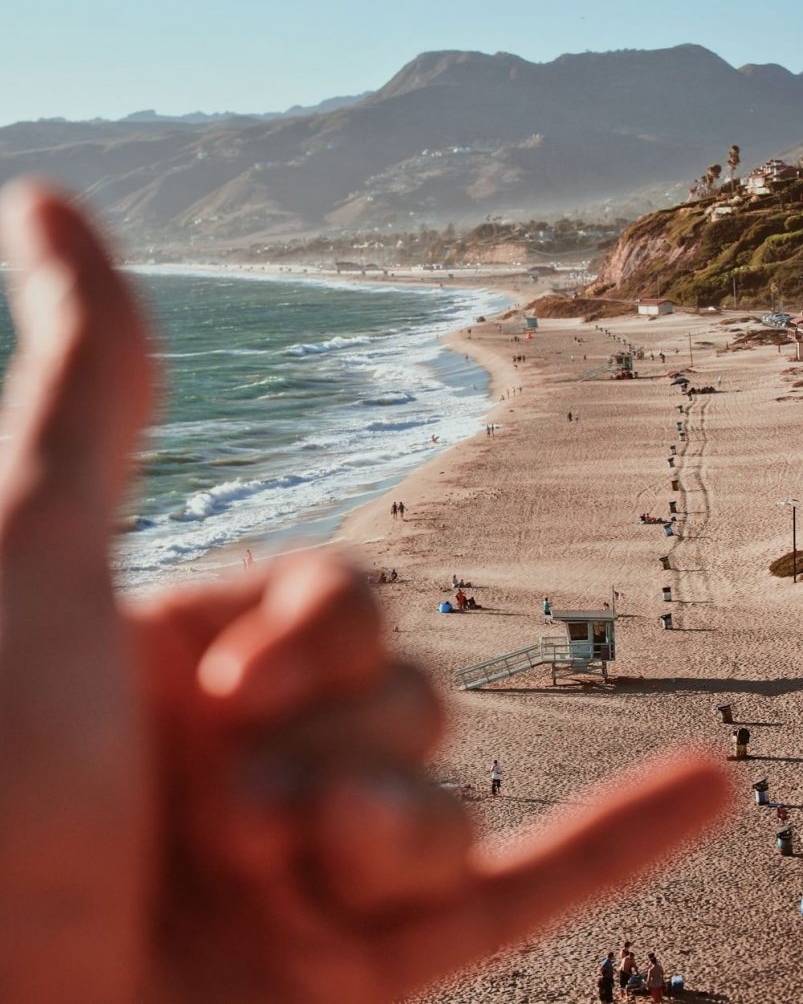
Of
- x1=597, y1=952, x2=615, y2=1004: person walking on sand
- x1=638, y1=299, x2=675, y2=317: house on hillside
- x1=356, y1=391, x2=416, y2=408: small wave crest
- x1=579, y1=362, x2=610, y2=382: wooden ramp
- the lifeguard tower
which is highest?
x1=638, y1=299, x2=675, y2=317: house on hillside

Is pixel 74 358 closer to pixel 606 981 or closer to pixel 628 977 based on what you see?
pixel 628 977

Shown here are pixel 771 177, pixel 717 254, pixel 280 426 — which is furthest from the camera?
pixel 771 177

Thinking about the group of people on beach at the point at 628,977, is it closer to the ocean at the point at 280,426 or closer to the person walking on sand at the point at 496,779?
the person walking on sand at the point at 496,779

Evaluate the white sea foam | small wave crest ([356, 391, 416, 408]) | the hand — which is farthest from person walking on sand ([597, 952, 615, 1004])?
small wave crest ([356, 391, 416, 408])

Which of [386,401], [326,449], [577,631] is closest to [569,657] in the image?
[577,631]

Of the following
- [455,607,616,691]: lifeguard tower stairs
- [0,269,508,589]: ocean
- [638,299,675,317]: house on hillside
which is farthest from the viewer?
[638,299,675,317]: house on hillside

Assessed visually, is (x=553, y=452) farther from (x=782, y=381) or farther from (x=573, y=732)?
(x=573, y=732)

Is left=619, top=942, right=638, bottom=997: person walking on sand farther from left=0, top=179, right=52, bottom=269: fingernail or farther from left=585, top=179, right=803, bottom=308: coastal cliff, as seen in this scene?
left=585, top=179, right=803, bottom=308: coastal cliff
